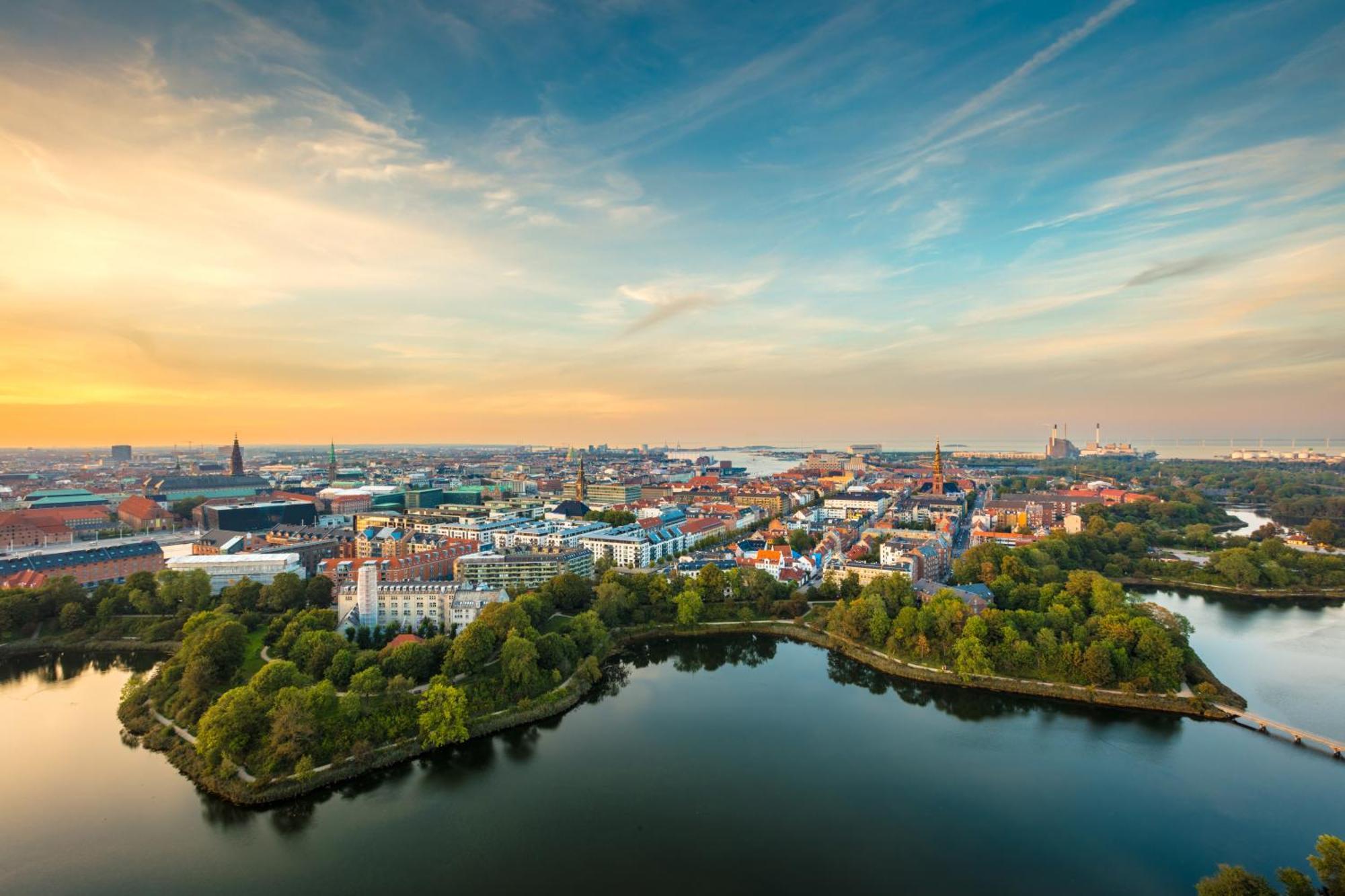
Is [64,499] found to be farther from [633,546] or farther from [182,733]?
[182,733]

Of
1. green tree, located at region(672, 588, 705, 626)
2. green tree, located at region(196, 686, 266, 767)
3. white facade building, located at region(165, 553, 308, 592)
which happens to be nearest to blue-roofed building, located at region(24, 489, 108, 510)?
white facade building, located at region(165, 553, 308, 592)

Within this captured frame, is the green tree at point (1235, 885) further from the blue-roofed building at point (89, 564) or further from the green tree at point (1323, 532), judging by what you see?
the green tree at point (1323, 532)

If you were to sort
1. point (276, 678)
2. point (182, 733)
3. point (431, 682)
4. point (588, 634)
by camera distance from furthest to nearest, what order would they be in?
point (588, 634) → point (431, 682) → point (182, 733) → point (276, 678)

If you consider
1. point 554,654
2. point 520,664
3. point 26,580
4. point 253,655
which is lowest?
point 253,655

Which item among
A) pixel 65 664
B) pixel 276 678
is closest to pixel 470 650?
pixel 276 678

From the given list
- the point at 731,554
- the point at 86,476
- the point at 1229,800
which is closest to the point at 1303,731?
the point at 1229,800

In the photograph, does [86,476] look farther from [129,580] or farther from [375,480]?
[129,580]

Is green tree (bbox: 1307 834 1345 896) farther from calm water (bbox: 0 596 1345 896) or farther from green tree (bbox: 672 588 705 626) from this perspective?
green tree (bbox: 672 588 705 626)
